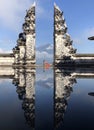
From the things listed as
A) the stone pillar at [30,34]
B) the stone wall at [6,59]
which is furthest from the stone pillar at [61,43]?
the stone wall at [6,59]

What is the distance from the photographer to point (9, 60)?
59.9 meters

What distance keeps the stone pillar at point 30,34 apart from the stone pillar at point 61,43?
11.7 feet

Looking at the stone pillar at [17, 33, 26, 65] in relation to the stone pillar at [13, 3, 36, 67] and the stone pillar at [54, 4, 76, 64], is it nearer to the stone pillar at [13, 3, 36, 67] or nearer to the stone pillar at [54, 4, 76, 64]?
the stone pillar at [13, 3, 36, 67]

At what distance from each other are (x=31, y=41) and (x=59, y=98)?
4620cm

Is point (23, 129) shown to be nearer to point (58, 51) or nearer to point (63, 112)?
point (63, 112)

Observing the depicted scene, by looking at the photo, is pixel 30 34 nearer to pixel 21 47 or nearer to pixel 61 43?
pixel 21 47

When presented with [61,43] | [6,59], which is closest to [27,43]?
[6,59]

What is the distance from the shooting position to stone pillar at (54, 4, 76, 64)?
57.8 metres

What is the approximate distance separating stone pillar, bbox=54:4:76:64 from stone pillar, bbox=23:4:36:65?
3.56 meters

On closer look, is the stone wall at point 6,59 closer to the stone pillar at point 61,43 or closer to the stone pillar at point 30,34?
the stone pillar at point 30,34

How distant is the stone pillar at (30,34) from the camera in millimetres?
57625

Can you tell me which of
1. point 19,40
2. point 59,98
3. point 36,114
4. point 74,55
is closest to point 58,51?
point 74,55

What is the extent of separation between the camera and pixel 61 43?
58438 mm

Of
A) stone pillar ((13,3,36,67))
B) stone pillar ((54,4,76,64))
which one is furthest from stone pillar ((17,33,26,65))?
stone pillar ((54,4,76,64))
